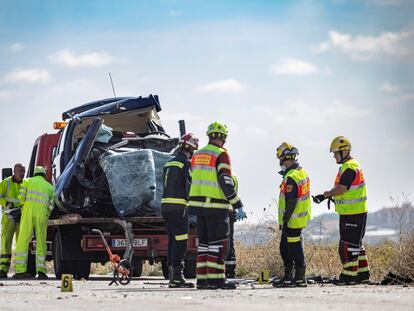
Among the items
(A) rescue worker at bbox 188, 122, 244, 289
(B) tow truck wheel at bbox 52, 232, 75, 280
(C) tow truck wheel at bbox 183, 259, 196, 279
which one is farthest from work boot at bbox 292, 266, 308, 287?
(B) tow truck wheel at bbox 52, 232, 75, 280

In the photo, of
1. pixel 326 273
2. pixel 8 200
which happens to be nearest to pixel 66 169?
pixel 8 200

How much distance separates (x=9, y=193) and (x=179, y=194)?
646 centimetres

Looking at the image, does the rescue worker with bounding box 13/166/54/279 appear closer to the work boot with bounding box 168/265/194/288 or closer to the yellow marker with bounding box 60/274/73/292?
the work boot with bounding box 168/265/194/288

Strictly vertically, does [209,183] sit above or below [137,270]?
above

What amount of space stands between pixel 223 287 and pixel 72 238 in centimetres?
514

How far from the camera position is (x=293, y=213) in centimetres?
1473

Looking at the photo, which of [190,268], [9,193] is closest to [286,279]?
[190,268]

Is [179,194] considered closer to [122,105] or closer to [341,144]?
[341,144]

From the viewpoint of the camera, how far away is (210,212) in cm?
1381

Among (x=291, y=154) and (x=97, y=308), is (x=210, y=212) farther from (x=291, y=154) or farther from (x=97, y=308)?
(x=97, y=308)

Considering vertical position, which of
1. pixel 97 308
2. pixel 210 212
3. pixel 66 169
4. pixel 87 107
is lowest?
pixel 97 308

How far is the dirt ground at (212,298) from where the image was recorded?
10.4 metres

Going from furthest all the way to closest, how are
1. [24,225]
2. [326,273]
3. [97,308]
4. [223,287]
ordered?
[24,225] < [326,273] < [223,287] < [97,308]

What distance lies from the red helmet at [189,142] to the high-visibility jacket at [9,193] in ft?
21.1
